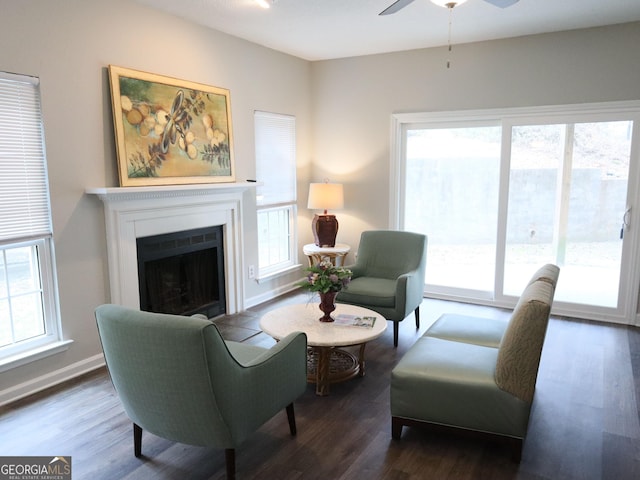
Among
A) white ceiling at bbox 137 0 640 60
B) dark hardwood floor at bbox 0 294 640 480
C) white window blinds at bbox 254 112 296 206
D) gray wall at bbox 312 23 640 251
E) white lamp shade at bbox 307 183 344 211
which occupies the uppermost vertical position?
white ceiling at bbox 137 0 640 60

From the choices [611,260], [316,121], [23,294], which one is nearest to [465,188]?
[611,260]

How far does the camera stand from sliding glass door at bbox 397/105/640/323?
4555 mm

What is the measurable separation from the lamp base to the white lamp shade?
0.13 m

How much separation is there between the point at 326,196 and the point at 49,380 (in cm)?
325

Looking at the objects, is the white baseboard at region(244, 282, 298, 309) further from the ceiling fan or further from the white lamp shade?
the ceiling fan

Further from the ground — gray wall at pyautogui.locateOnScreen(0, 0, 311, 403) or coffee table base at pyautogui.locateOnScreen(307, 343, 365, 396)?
gray wall at pyautogui.locateOnScreen(0, 0, 311, 403)

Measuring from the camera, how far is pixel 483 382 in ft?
7.97

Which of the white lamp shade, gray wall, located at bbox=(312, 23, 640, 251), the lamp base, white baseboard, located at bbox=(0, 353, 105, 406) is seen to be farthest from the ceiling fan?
white baseboard, located at bbox=(0, 353, 105, 406)

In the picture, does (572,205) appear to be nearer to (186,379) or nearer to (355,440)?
(355,440)

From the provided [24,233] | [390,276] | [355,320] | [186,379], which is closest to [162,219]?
[24,233]

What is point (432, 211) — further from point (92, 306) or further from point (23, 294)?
point (23, 294)

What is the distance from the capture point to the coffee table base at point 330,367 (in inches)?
123

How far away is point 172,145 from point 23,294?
1.60 metres

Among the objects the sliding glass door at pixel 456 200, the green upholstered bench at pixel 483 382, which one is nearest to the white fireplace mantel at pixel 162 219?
the sliding glass door at pixel 456 200
